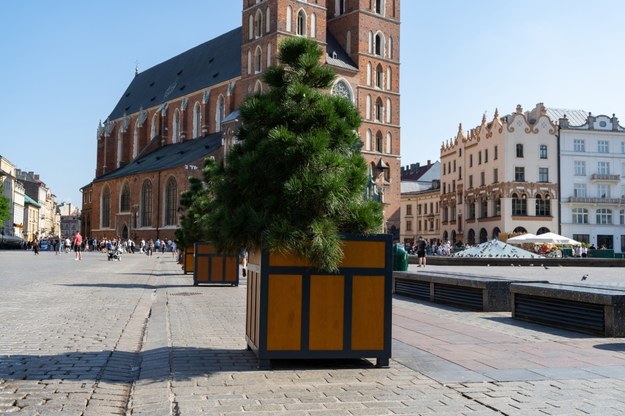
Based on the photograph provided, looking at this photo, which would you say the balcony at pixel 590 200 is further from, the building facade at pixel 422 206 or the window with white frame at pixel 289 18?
the window with white frame at pixel 289 18

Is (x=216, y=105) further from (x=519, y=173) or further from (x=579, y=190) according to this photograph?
(x=579, y=190)

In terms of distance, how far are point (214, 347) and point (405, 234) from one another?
83.5m

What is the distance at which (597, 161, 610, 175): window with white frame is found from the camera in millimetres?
66125

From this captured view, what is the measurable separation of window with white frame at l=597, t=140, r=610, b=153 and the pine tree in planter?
65273mm

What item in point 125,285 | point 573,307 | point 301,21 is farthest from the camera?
point 301,21

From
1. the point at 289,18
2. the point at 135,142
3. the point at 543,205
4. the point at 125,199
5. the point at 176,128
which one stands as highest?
the point at 289,18

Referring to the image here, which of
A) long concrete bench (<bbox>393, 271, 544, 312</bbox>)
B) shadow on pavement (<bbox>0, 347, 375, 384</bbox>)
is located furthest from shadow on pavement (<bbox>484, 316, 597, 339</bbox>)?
shadow on pavement (<bbox>0, 347, 375, 384</bbox>)

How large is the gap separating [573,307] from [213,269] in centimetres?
1114

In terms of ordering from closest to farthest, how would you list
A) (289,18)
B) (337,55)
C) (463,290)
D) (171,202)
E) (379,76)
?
1. (463,290)
2. (289,18)
3. (337,55)
4. (379,76)
5. (171,202)

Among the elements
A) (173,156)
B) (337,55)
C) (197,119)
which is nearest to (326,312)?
(337,55)

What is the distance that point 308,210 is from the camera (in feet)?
20.9

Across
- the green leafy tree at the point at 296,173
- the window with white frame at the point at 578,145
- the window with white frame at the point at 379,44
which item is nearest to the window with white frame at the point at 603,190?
the window with white frame at the point at 578,145

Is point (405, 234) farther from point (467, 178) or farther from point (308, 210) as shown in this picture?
point (308, 210)

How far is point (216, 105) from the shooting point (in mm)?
68375
